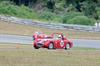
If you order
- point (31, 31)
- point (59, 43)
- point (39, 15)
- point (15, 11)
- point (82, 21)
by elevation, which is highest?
point (59, 43)

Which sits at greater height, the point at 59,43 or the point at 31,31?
the point at 59,43

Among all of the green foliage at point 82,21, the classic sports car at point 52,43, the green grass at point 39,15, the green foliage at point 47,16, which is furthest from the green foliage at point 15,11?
the classic sports car at point 52,43

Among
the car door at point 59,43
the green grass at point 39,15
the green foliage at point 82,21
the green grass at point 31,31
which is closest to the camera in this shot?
the car door at point 59,43

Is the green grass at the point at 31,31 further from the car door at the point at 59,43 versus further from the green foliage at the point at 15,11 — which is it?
the car door at the point at 59,43

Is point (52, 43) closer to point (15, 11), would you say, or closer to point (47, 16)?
point (15, 11)

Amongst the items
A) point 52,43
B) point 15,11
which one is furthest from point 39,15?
point 52,43

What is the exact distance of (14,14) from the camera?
5622 centimetres

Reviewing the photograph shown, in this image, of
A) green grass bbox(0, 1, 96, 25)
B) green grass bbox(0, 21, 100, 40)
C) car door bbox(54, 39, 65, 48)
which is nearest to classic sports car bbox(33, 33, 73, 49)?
car door bbox(54, 39, 65, 48)

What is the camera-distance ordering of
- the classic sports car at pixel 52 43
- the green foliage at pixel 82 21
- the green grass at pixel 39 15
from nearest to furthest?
the classic sports car at pixel 52 43 < the green foliage at pixel 82 21 < the green grass at pixel 39 15

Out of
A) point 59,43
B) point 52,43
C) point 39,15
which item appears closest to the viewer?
point 52,43

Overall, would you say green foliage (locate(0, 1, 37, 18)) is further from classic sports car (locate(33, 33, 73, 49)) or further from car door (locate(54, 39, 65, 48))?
car door (locate(54, 39, 65, 48))

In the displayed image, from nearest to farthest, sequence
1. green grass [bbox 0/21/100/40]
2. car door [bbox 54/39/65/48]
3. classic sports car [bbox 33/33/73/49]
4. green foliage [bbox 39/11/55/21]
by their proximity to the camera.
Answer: classic sports car [bbox 33/33/73/49] < car door [bbox 54/39/65/48] < green grass [bbox 0/21/100/40] < green foliage [bbox 39/11/55/21]

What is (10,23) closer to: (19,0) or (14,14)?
(14,14)

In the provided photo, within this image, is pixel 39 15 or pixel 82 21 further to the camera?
pixel 39 15
